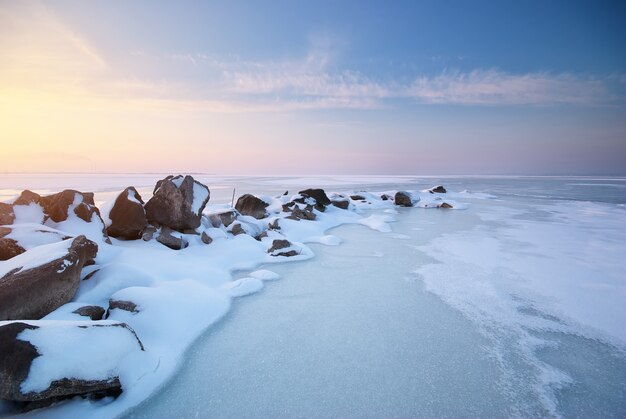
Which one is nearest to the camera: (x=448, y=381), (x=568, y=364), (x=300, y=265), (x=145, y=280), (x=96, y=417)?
(x=96, y=417)

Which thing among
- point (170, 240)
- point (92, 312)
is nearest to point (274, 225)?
point (170, 240)

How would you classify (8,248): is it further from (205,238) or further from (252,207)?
(252,207)

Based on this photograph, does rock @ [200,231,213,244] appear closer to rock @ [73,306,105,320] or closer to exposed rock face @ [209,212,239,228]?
exposed rock face @ [209,212,239,228]

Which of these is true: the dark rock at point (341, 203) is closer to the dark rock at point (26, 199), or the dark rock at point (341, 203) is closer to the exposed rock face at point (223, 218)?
the exposed rock face at point (223, 218)

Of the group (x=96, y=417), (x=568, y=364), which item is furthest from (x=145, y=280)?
(x=568, y=364)

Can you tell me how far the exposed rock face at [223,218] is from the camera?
9.77 metres

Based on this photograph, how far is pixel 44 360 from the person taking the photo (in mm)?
2611

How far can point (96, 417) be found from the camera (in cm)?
269

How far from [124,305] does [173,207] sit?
410cm

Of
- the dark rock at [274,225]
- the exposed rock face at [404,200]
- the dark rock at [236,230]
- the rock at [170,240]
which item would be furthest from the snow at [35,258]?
the exposed rock face at [404,200]

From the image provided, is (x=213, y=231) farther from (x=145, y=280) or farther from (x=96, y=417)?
(x=96, y=417)

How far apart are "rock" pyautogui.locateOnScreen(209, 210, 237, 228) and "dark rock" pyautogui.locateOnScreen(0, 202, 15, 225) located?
459 cm

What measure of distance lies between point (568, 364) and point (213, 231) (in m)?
7.77

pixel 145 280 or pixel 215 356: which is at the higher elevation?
pixel 145 280
